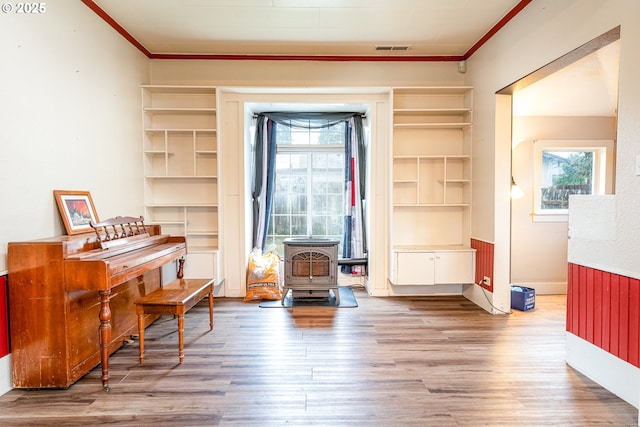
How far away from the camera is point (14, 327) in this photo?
2094 mm

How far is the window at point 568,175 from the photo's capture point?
4359 mm

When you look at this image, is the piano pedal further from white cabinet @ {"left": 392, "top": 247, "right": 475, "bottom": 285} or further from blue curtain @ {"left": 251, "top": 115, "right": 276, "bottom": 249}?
white cabinet @ {"left": 392, "top": 247, "right": 475, "bottom": 285}

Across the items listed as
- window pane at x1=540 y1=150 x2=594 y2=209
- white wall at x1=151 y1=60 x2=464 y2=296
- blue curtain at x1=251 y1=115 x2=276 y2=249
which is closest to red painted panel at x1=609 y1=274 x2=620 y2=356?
white wall at x1=151 y1=60 x2=464 y2=296

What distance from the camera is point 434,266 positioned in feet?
12.9

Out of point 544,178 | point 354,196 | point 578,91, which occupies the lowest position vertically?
point 354,196

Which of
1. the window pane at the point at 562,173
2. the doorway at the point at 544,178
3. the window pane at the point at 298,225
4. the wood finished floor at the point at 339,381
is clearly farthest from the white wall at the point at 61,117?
the window pane at the point at 562,173

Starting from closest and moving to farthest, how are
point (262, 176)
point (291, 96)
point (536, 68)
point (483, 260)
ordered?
1. point (536, 68)
2. point (483, 260)
3. point (291, 96)
4. point (262, 176)

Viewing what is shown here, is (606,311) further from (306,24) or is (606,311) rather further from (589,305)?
(306,24)

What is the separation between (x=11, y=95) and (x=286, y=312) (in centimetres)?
289

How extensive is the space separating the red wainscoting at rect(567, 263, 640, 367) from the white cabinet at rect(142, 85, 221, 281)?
11.9 feet

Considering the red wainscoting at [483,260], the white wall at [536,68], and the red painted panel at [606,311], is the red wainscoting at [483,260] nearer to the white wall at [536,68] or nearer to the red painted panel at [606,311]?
the white wall at [536,68]

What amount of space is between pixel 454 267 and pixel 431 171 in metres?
1.25

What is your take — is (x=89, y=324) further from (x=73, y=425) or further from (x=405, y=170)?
(x=405, y=170)

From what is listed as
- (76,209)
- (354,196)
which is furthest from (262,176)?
(76,209)
